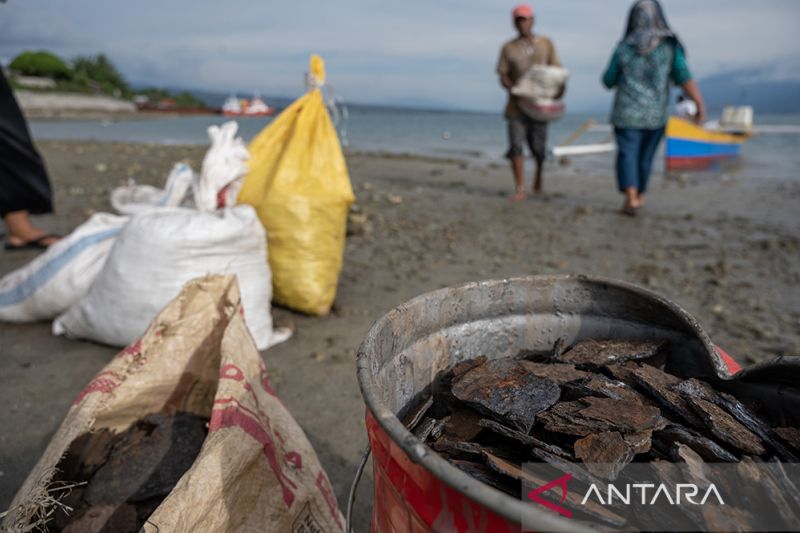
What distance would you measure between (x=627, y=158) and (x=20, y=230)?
17.3ft

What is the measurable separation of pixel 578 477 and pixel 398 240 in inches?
148

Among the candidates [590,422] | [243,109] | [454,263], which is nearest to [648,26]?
[454,263]

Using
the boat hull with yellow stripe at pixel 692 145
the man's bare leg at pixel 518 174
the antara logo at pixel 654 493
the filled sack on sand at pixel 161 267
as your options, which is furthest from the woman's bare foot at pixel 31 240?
the boat hull with yellow stripe at pixel 692 145

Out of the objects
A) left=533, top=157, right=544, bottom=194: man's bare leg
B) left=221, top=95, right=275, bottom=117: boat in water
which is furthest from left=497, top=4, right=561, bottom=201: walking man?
left=221, top=95, right=275, bottom=117: boat in water

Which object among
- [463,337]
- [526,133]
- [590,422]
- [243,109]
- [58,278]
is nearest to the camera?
[590,422]

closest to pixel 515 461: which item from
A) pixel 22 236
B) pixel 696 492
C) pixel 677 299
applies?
pixel 696 492

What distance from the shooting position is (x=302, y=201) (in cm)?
260

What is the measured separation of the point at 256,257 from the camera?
2449 mm

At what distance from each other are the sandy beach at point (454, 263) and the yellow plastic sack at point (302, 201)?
0.22 metres

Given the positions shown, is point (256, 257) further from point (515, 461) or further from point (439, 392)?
point (515, 461)

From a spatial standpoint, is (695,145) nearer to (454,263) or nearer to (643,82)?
(643,82)

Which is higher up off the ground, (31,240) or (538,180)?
(538,180)

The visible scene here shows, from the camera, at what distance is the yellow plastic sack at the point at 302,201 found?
8.57ft

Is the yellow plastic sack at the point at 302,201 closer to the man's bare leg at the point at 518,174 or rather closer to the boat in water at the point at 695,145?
the man's bare leg at the point at 518,174
